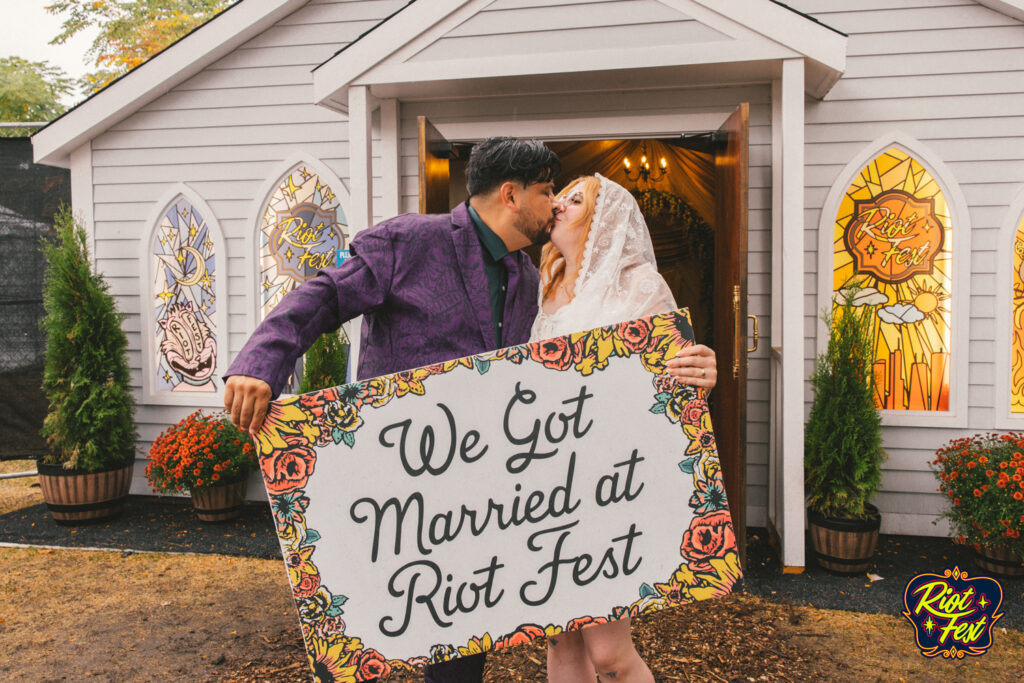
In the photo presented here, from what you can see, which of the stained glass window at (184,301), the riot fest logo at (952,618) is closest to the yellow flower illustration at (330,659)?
the riot fest logo at (952,618)

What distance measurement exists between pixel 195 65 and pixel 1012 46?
6115 mm

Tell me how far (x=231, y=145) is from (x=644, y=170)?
4419 millimetres

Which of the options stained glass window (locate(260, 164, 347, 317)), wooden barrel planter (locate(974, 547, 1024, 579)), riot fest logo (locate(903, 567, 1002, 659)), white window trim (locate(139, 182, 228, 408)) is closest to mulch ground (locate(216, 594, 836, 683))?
riot fest logo (locate(903, 567, 1002, 659))

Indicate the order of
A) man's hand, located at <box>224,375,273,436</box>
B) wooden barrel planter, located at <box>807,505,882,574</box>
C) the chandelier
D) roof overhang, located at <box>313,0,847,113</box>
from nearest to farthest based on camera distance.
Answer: man's hand, located at <box>224,375,273,436</box>
roof overhang, located at <box>313,0,847,113</box>
wooden barrel planter, located at <box>807,505,882,574</box>
the chandelier

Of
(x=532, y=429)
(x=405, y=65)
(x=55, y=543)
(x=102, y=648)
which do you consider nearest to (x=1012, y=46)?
(x=405, y=65)

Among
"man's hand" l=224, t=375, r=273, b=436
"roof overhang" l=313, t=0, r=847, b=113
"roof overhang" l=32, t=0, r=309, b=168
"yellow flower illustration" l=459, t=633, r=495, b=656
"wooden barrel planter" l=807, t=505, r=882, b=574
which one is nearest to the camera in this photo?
"man's hand" l=224, t=375, r=273, b=436

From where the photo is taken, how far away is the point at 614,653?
179 centimetres

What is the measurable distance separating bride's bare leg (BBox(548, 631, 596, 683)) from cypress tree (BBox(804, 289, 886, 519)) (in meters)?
2.61

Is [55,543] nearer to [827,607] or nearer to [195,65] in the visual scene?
[195,65]

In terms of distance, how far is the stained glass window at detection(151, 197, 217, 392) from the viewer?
568 cm

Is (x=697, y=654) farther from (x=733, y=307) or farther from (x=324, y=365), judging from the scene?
(x=324, y=365)

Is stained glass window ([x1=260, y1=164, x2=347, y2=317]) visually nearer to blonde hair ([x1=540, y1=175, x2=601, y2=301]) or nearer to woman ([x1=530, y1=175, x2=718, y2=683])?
blonde hair ([x1=540, y1=175, x2=601, y2=301])

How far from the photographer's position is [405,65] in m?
4.13

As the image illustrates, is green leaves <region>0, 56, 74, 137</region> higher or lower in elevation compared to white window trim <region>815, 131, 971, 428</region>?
higher
